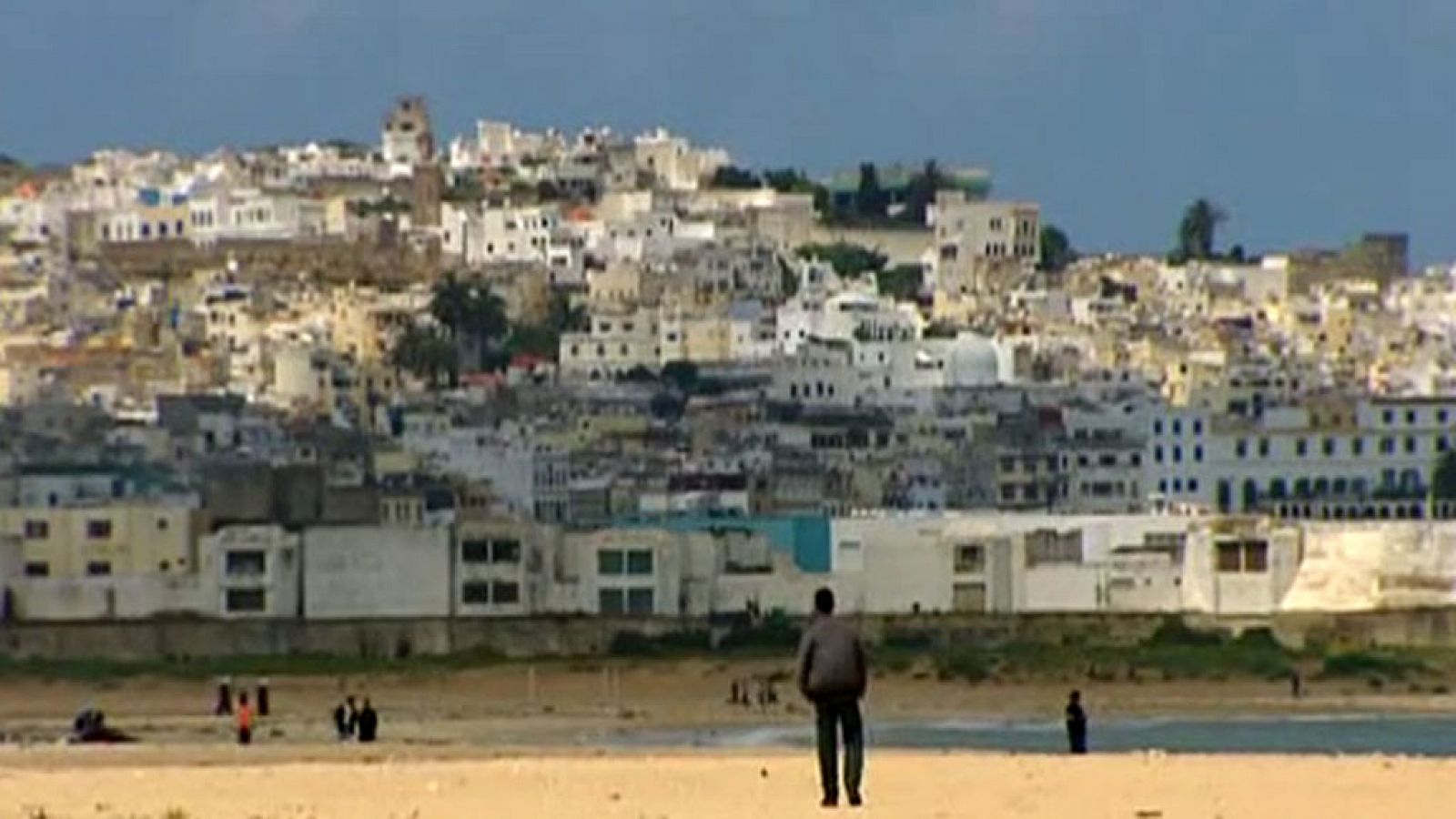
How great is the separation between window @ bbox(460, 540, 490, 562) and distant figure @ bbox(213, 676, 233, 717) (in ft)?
32.5

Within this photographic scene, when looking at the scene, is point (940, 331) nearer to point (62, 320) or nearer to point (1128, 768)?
point (62, 320)

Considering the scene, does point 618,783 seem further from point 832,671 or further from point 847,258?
point 847,258

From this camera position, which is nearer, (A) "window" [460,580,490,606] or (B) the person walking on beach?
(B) the person walking on beach

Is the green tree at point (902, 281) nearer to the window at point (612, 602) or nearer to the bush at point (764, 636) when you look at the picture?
the window at point (612, 602)

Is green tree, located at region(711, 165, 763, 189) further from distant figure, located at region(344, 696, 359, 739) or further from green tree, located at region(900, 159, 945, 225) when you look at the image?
distant figure, located at region(344, 696, 359, 739)

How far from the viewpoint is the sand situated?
2378 centimetres

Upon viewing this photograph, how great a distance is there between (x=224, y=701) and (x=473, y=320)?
74.7 m

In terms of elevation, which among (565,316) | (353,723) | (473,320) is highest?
(565,316)

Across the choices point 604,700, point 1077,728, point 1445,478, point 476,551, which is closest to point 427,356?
point 1445,478

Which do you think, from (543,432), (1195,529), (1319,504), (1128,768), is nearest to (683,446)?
(543,432)

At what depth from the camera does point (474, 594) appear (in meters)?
72.9

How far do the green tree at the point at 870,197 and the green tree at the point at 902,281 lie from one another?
11.7 metres

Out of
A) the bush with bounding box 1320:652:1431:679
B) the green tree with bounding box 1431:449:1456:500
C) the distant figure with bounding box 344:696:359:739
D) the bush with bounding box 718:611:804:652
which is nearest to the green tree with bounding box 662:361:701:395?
the green tree with bounding box 1431:449:1456:500

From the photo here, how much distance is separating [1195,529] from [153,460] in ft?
66.8
